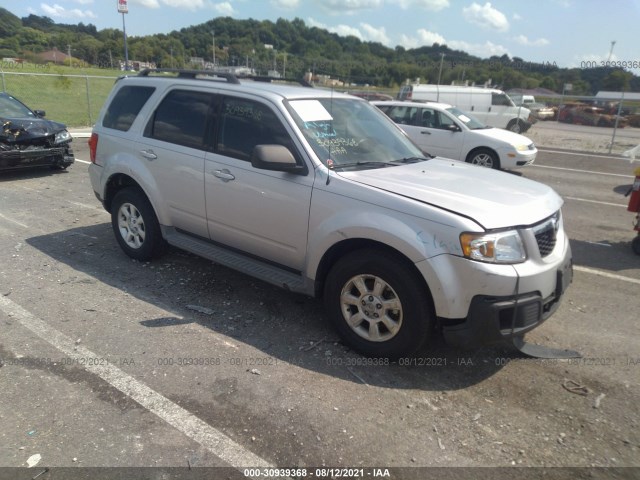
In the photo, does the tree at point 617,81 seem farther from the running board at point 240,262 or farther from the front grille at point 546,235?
the running board at point 240,262

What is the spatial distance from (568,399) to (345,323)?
1.58m

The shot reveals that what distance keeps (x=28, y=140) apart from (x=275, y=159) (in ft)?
25.5

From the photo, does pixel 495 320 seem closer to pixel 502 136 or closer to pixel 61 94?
pixel 502 136

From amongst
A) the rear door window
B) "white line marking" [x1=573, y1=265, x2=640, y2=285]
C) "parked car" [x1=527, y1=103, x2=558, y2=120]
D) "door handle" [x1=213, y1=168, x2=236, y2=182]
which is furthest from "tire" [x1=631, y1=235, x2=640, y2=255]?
"parked car" [x1=527, y1=103, x2=558, y2=120]

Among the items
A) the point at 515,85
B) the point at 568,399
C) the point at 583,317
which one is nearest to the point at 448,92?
the point at 515,85

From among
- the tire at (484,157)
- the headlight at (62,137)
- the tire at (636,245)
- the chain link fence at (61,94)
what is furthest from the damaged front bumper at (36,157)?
the chain link fence at (61,94)

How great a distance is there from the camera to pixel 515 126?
65.6ft

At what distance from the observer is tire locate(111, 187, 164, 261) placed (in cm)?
508

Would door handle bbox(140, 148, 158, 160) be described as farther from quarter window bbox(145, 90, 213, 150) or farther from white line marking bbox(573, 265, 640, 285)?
white line marking bbox(573, 265, 640, 285)

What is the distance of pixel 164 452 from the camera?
8.76ft

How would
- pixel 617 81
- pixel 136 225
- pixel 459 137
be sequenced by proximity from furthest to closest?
pixel 617 81 → pixel 459 137 → pixel 136 225

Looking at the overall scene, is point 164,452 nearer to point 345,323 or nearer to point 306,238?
point 345,323

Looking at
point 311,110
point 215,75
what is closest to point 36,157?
point 215,75

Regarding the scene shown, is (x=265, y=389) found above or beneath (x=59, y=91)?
beneath
